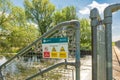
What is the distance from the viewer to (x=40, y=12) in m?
34.4

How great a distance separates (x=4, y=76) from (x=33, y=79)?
110cm

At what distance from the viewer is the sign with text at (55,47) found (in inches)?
105

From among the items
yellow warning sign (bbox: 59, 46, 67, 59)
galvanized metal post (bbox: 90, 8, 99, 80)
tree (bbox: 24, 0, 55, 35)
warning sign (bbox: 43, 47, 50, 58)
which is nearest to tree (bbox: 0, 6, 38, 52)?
tree (bbox: 24, 0, 55, 35)

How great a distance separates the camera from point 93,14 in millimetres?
2408

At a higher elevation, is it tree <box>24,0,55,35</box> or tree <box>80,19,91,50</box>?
tree <box>24,0,55,35</box>

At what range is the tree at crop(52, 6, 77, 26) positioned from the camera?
35.0 meters

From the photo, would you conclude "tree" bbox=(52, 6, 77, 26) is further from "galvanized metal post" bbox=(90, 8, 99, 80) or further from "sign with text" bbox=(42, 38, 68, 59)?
"galvanized metal post" bbox=(90, 8, 99, 80)

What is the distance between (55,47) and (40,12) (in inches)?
1264

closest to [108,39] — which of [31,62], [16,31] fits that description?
[31,62]

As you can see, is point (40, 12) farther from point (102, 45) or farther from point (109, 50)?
point (109, 50)

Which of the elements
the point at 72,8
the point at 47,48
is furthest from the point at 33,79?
the point at 72,8

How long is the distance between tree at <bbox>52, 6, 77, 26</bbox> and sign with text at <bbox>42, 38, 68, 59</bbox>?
3185 cm

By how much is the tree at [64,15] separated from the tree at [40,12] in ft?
2.81

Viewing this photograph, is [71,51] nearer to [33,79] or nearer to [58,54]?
[58,54]
